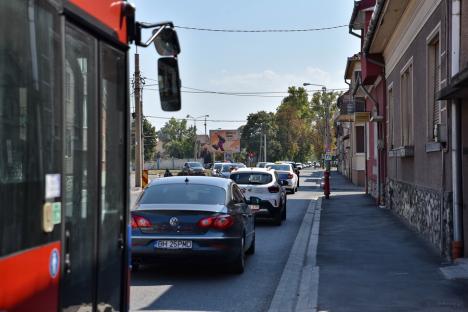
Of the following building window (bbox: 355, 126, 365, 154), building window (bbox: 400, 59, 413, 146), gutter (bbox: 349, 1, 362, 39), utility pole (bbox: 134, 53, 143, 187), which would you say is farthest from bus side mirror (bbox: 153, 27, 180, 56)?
building window (bbox: 355, 126, 365, 154)

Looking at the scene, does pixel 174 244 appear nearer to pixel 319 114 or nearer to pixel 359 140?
pixel 359 140

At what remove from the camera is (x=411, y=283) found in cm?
850

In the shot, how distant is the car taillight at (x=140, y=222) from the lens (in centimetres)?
912

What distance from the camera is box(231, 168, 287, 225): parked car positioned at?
57.6ft

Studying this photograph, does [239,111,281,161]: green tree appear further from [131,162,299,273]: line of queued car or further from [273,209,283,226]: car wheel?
[131,162,299,273]: line of queued car

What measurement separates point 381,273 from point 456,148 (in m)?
2.17

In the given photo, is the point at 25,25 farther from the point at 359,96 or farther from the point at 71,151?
the point at 359,96

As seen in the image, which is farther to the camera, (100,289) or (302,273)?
(302,273)

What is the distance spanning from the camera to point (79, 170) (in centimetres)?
362

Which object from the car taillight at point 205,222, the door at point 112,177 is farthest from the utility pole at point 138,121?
the door at point 112,177

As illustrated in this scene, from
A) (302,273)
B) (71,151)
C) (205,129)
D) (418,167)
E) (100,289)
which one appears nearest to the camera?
(71,151)

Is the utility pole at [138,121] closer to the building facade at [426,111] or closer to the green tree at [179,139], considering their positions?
the building facade at [426,111]

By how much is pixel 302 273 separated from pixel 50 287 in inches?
261

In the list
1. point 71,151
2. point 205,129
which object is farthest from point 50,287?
point 205,129
